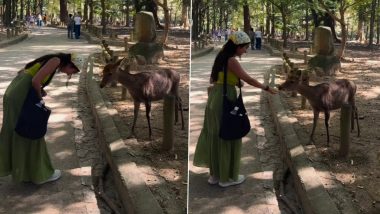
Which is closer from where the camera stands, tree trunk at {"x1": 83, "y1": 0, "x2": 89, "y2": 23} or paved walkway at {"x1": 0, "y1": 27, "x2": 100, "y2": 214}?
paved walkway at {"x1": 0, "y1": 27, "x2": 100, "y2": 214}

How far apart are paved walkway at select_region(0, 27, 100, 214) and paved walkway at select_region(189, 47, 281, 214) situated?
102 centimetres

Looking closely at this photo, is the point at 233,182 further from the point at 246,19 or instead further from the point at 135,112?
the point at 135,112

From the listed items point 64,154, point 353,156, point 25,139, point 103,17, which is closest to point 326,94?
point 353,156

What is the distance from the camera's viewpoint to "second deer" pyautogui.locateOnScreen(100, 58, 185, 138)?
12.6 ft

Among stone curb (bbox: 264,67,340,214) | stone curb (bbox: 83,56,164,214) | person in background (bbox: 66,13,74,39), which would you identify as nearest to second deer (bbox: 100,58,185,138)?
stone curb (bbox: 83,56,164,214)

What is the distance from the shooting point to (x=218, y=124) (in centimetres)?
325

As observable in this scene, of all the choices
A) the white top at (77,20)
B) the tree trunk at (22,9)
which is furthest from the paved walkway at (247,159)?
the tree trunk at (22,9)

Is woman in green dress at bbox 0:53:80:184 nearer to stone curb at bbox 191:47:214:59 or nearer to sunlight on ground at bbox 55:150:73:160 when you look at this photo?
sunlight on ground at bbox 55:150:73:160

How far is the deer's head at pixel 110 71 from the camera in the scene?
3.74 metres

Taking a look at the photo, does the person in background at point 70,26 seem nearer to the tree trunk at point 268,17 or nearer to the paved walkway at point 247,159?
the paved walkway at point 247,159

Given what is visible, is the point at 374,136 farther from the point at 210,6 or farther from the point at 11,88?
the point at 11,88

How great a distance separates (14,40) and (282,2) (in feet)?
7.92

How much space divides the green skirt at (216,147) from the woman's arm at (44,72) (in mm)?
1222

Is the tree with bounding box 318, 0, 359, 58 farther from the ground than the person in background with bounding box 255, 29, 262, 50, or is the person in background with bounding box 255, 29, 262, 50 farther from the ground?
the tree with bounding box 318, 0, 359, 58
